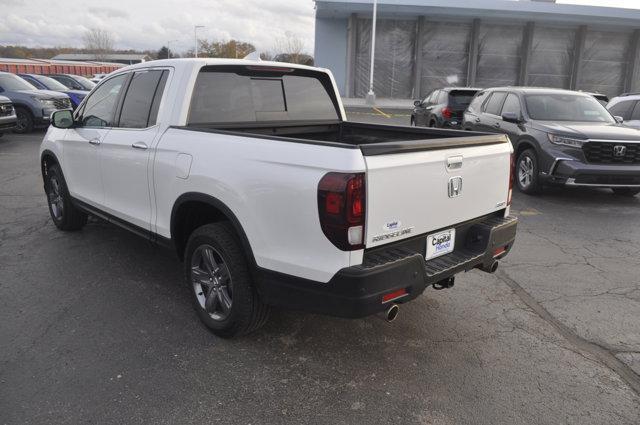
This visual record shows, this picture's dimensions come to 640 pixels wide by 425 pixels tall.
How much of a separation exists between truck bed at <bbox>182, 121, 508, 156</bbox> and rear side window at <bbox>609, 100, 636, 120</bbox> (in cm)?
805

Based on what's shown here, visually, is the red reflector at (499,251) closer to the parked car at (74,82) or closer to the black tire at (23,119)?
the black tire at (23,119)

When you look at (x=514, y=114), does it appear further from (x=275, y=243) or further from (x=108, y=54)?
(x=108, y=54)

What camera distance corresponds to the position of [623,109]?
10.6 m

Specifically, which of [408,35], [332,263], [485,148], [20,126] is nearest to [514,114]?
[485,148]

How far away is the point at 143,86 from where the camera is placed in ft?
14.5

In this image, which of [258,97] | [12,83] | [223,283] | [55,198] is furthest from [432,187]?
[12,83]

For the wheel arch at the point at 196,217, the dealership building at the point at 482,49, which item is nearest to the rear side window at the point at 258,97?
the wheel arch at the point at 196,217

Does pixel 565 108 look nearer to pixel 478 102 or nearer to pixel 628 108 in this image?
pixel 478 102

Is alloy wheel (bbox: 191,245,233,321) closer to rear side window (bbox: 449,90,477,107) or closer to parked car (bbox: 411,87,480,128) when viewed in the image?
parked car (bbox: 411,87,480,128)

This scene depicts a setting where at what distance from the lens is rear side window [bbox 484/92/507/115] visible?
9846mm

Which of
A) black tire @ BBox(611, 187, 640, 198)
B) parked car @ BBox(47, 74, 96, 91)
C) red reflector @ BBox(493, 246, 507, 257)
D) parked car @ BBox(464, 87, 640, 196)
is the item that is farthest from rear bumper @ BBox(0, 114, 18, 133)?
black tire @ BBox(611, 187, 640, 198)

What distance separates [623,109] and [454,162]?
929 centimetres

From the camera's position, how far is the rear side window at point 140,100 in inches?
166

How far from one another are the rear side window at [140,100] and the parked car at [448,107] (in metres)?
9.77
